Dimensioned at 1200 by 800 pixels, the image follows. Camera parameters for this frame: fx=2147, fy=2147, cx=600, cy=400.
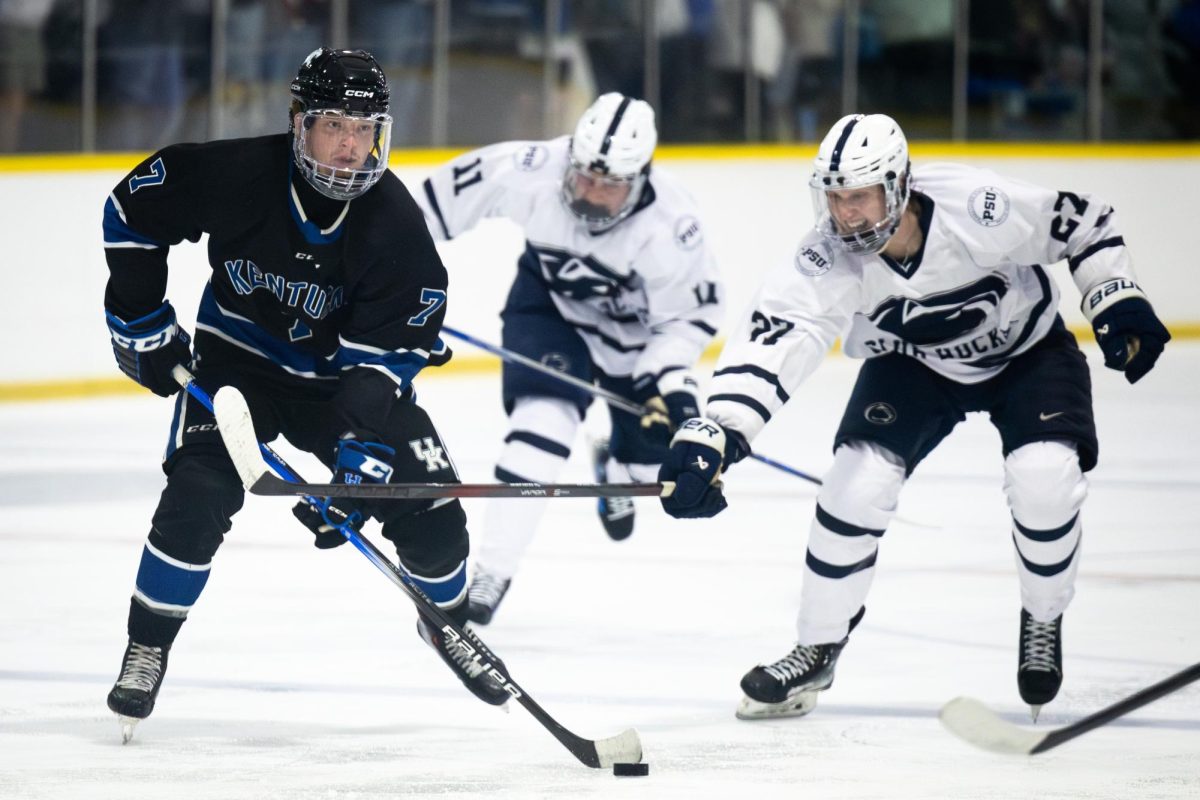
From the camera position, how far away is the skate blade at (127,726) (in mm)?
3426

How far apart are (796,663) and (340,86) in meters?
1.28

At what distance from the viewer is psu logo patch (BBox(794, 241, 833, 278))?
371 centimetres

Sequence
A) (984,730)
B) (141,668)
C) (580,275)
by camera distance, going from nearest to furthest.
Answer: (984,730) → (141,668) → (580,275)

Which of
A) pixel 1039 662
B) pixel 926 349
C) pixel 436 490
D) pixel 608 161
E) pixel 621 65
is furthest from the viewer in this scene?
pixel 621 65

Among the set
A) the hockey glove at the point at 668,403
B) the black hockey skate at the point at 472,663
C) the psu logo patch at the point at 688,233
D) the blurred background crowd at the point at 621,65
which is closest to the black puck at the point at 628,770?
the black hockey skate at the point at 472,663

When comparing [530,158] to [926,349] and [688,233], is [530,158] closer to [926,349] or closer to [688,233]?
[688,233]

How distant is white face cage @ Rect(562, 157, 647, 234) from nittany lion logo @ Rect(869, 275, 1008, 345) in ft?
4.05

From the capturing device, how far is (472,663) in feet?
11.4

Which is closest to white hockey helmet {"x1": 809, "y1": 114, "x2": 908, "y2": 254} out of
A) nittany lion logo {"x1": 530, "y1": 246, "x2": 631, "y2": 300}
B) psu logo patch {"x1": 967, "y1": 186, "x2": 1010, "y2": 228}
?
psu logo patch {"x1": 967, "y1": 186, "x2": 1010, "y2": 228}

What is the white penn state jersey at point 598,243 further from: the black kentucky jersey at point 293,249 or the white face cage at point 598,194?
the black kentucky jersey at point 293,249

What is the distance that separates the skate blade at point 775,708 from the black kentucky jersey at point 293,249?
2.72 feet

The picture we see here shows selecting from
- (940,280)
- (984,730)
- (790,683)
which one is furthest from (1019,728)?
(940,280)

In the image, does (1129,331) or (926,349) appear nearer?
(1129,331)

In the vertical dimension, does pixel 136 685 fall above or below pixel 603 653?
above
